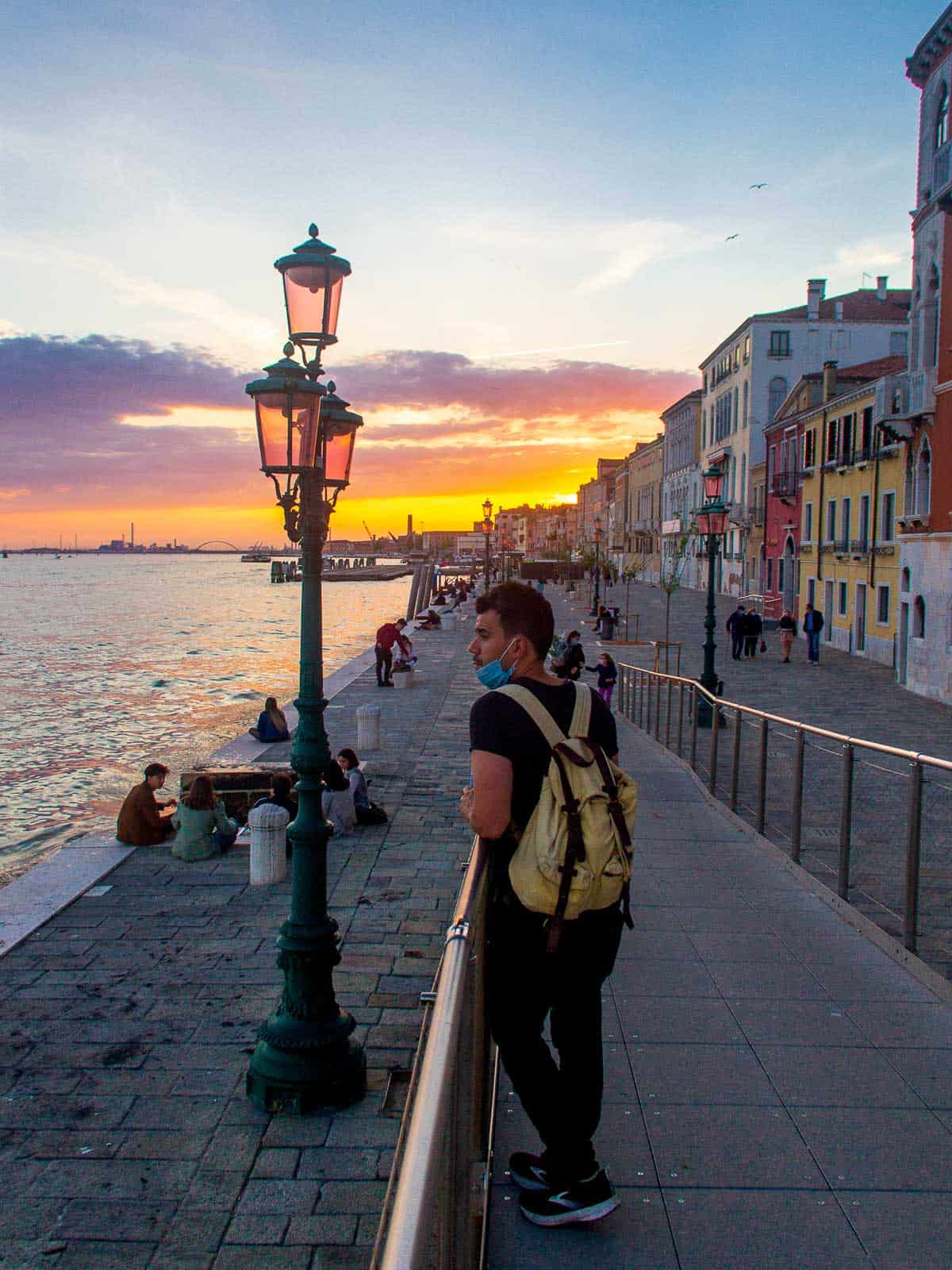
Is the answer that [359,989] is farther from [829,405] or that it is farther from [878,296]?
[878,296]

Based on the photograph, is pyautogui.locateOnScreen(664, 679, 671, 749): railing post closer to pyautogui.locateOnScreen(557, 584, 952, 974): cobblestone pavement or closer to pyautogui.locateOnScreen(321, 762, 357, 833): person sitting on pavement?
pyautogui.locateOnScreen(557, 584, 952, 974): cobblestone pavement

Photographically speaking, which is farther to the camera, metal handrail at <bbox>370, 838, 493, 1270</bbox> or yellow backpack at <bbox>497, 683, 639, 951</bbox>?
yellow backpack at <bbox>497, 683, 639, 951</bbox>

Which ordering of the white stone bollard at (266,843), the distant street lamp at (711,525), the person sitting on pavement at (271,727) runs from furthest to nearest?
1. the distant street lamp at (711,525)
2. the person sitting on pavement at (271,727)
3. the white stone bollard at (266,843)

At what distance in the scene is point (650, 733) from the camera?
15.2 meters

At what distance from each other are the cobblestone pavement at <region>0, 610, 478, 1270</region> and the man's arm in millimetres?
2290

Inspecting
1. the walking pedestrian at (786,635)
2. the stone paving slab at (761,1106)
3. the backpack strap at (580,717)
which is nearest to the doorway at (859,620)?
the walking pedestrian at (786,635)

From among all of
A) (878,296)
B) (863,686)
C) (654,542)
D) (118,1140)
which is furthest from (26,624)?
(118,1140)

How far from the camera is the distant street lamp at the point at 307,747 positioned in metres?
5.21

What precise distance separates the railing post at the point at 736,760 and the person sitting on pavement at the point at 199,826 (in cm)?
481

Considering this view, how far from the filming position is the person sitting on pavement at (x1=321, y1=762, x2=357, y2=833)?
1030 cm

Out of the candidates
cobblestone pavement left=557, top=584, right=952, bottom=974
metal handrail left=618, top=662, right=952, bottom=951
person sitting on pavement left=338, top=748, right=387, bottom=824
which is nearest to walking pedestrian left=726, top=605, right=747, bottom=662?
cobblestone pavement left=557, top=584, right=952, bottom=974

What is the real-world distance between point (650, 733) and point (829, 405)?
2451 cm

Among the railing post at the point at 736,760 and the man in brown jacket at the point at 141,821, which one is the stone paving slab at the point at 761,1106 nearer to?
the railing post at the point at 736,760

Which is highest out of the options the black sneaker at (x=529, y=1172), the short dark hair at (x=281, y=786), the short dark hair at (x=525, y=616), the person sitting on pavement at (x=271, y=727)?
the short dark hair at (x=525, y=616)
